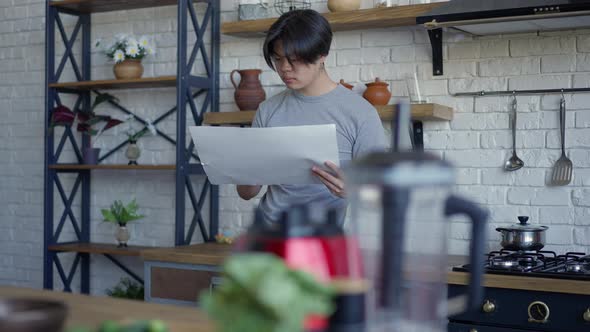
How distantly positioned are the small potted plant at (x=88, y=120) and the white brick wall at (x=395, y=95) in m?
0.15

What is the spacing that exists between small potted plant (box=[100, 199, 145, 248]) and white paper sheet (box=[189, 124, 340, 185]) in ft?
4.80

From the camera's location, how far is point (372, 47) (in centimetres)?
372

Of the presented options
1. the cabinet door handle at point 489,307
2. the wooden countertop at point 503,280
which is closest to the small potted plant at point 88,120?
the wooden countertop at point 503,280

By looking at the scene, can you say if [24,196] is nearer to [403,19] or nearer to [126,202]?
[126,202]

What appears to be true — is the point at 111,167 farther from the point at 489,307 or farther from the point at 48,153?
the point at 489,307

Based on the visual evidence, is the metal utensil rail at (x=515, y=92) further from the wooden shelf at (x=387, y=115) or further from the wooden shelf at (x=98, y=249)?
the wooden shelf at (x=98, y=249)

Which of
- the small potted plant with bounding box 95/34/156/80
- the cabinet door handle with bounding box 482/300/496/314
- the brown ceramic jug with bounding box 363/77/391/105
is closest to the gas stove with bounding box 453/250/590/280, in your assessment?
the cabinet door handle with bounding box 482/300/496/314

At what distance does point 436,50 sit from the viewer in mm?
3484

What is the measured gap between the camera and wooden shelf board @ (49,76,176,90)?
3.97 m

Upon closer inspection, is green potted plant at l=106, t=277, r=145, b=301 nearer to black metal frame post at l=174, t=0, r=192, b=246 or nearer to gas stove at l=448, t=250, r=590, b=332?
black metal frame post at l=174, t=0, r=192, b=246

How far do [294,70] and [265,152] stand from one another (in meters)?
0.33

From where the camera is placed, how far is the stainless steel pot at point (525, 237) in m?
3.07

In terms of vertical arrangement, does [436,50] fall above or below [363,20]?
below

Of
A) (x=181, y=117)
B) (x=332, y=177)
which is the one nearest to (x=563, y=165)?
(x=332, y=177)
